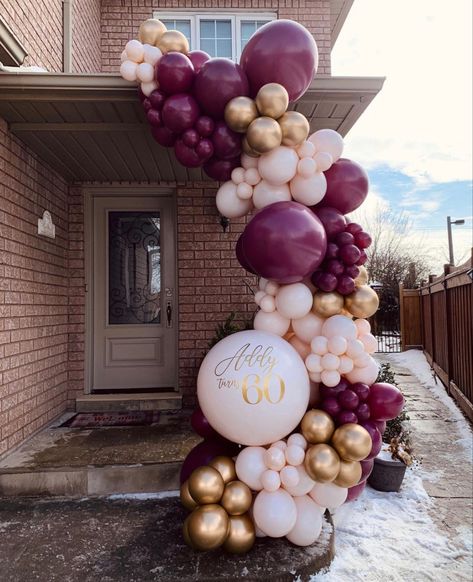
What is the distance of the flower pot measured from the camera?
363 centimetres

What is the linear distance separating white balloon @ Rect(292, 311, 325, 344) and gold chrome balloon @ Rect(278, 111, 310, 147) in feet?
3.24

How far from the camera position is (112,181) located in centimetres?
480

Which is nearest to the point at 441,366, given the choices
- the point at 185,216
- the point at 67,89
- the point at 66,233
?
the point at 185,216

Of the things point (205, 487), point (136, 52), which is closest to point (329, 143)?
point (136, 52)

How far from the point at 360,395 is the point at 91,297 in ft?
10.9

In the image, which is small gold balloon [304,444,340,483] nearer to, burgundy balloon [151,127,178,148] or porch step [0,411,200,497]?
porch step [0,411,200,497]

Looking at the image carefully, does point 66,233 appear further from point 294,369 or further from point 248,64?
point 294,369

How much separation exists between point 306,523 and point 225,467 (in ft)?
1.71

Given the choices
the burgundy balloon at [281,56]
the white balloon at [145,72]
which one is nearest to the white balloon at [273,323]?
the burgundy balloon at [281,56]

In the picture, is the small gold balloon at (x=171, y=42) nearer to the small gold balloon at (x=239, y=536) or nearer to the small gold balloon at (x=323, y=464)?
the small gold balloon at (x=323, y=464)

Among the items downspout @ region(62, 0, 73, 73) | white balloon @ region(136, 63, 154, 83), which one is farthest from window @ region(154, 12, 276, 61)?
white balloon @ region(136, 63, 154, 83)

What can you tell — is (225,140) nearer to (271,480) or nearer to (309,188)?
(309,188)

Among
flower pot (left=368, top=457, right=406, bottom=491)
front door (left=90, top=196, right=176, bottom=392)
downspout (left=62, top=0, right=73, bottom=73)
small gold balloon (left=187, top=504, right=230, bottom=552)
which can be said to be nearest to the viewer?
small gold balloon (left=187, top=504, right=230, bottom=552)

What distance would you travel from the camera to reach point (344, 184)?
2598 millimetres
